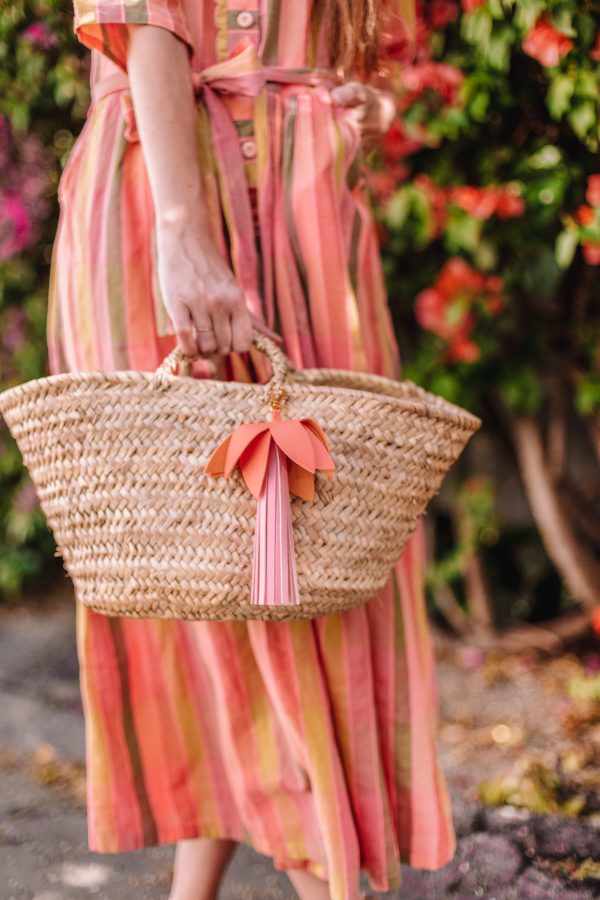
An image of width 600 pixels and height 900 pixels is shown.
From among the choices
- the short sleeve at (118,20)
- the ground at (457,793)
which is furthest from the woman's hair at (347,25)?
the ground at (457,793)

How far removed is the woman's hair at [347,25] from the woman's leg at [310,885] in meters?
1.14

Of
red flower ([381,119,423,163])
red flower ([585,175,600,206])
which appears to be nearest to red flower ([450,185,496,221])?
red flower ([381,119,423,163])

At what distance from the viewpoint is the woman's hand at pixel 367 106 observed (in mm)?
1301

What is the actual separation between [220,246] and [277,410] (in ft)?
0.90

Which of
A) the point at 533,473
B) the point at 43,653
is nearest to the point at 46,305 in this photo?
the point at 43,653

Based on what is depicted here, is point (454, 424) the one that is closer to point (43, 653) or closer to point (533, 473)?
point (533, 473)

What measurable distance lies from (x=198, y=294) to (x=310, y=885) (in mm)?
841

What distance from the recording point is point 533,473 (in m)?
2.54

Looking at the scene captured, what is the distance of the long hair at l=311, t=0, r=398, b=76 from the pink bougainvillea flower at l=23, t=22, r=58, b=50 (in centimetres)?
97

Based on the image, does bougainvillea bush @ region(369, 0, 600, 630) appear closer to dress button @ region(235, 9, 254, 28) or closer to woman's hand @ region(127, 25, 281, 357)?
dress button @ region(235, 9, 254, 28)

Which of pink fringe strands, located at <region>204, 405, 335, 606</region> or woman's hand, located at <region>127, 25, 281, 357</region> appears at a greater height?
woman's hand, located at <region>127, 25, 281, 357</region>

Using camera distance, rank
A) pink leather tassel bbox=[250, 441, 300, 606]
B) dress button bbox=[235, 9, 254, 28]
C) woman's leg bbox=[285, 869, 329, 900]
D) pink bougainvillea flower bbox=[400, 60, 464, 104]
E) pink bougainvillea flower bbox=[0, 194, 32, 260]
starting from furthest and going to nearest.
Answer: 1. pink bougainvillea flower bbox=[0, 194, 32, 260]
2. pink bougainvillea flower bbox=[400, 60, 464, 104]
3. woman's leg bbox=[285, 869, 329, 900]
4. dress button bbox=[235, 9, 254, 28]
5. pink leather tassel bbox=[250, 441, 300, 606]

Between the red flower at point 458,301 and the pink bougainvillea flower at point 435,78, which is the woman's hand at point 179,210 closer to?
the pink bougainvillea flower at point 435,78

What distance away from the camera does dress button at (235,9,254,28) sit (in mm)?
1209
